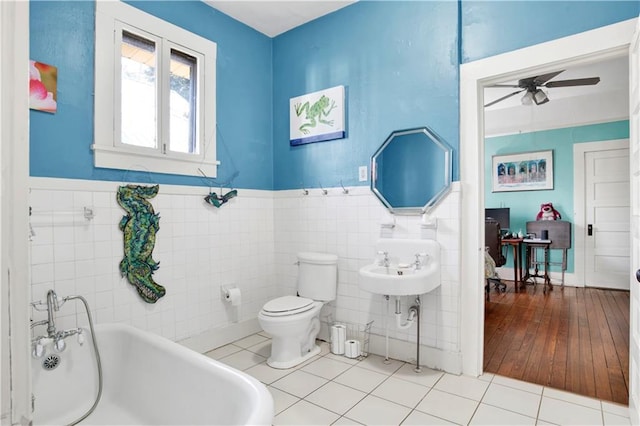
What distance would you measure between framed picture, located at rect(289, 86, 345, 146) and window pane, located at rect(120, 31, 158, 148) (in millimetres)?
1195

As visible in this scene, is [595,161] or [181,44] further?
[595,161]

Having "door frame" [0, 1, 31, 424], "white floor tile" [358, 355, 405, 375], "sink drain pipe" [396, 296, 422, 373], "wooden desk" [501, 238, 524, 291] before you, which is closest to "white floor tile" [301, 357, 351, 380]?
"white floor tile" [358, 355, 405, 375]

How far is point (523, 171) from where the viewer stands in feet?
18.9

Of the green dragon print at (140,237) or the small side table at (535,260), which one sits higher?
the green dragon print at (140,237)

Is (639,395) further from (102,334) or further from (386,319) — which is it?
(102,334)

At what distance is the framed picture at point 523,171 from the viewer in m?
5.53

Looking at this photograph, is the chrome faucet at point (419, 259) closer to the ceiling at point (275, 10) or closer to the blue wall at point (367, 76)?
the blue wall at point (367, 76)

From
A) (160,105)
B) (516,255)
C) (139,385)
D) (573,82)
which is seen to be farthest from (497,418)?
(516,255)

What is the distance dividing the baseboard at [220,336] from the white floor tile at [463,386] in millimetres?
1683

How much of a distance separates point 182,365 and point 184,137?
1.80 m

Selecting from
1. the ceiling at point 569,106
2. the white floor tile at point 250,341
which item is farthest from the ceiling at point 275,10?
the white floor tile at point 250,341

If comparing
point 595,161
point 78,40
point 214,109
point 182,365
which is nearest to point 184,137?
point 214,109

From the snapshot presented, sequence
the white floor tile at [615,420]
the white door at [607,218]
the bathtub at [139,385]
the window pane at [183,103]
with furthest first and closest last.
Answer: the white door at [607,218]
the window pane at [183,103]
the white floor tile at [615,420]
the bathtub at [139,385]

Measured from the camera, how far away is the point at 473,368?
7.80ft
